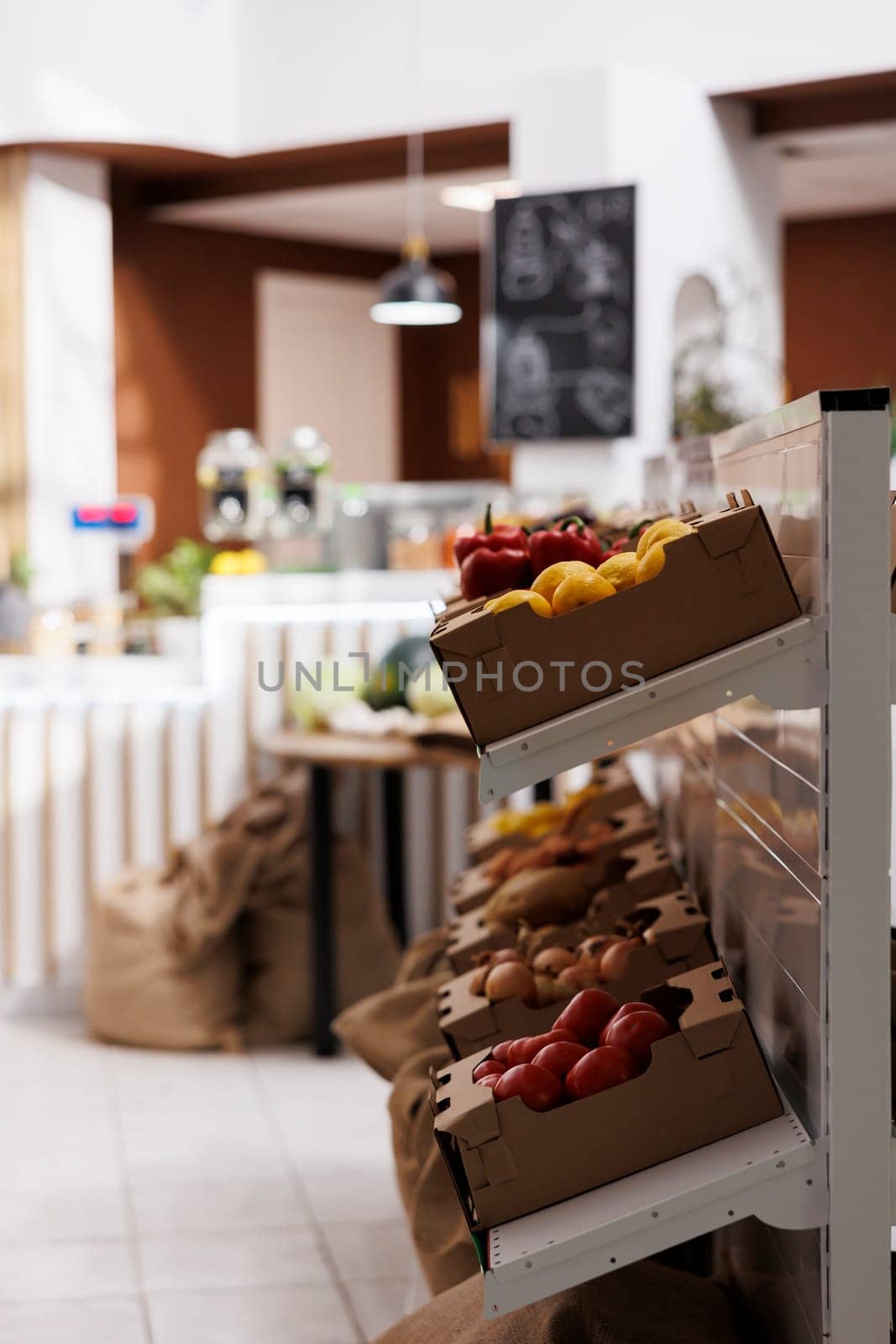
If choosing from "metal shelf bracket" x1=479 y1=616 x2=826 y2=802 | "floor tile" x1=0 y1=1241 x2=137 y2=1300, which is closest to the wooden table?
"floor tile" x1=0 y1=1241 x2=137 y2=1300

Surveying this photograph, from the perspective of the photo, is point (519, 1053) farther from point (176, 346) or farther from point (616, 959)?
point (176, 346)

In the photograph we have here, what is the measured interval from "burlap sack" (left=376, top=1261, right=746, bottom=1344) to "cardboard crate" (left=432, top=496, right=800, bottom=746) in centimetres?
69

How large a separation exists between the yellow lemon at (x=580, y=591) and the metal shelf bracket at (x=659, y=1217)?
1.85 feet

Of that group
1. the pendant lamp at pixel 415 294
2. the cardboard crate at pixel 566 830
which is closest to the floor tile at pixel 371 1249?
the cardboard crate at pixel 566 830

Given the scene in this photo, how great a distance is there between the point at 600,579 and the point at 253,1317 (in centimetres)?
169

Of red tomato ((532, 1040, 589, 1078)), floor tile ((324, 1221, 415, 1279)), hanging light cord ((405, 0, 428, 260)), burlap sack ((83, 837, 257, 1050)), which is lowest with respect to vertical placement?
floor tile ((324, 1221, 415, 1279))

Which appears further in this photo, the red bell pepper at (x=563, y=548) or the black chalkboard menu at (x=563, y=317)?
the black chalkboard menu at (x=563, y=317)

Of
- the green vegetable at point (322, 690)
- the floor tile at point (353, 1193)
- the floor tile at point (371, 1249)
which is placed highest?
the green vegetable at point (322, 690)

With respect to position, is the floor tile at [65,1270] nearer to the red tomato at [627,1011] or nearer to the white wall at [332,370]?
the red tomato at [627,1011]

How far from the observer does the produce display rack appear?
5.14 ft

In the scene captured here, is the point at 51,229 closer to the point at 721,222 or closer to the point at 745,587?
the point at 721,222

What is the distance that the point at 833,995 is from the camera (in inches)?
62.1

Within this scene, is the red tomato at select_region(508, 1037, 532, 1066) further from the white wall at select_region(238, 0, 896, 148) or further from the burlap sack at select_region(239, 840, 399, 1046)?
the white wall at select_region(238, 0, 896, 148)

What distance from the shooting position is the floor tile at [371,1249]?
2.97m
